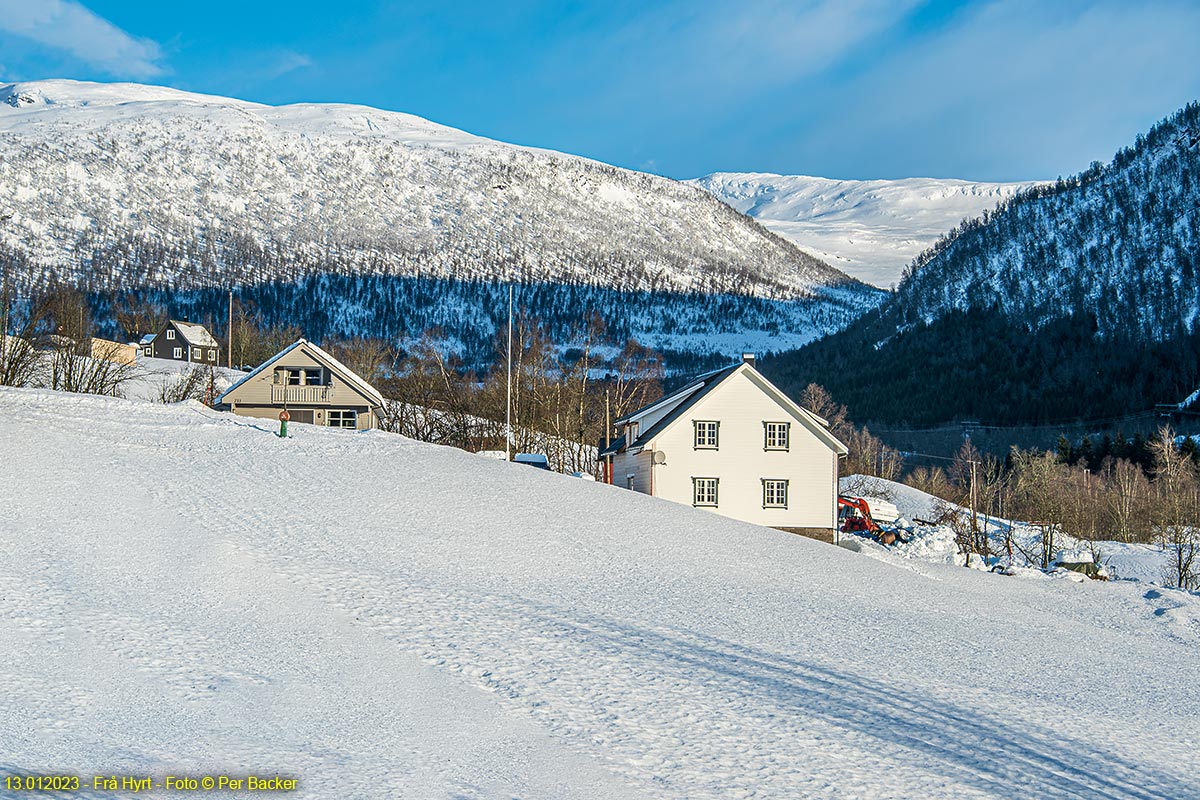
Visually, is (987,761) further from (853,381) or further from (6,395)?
(853,381)

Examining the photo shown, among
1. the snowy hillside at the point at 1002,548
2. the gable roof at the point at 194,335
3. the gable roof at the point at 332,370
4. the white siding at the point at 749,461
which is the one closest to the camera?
the snowy hillside at the point at 1002,548

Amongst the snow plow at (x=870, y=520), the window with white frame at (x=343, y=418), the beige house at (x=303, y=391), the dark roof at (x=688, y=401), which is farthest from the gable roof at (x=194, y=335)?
the dark roof at (x=688, y=401)

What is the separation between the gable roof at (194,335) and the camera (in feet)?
413

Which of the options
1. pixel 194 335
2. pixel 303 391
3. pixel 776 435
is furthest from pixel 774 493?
pixel 194 335

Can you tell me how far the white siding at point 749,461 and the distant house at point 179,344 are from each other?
93.3 metres

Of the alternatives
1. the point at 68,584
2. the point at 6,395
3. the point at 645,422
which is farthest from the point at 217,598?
the point at 645,422

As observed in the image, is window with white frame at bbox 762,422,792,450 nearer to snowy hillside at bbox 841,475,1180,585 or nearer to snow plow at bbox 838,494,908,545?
snowy hillside at bbox 841,475,1180,585

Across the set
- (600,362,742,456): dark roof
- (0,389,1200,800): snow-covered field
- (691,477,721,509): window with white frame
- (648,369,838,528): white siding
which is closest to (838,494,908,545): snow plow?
(648,369,838,528): white siding

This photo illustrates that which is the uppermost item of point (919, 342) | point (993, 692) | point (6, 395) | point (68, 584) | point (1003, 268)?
point (1003, 268)

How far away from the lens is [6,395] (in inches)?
1630

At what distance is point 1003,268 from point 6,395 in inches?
7016

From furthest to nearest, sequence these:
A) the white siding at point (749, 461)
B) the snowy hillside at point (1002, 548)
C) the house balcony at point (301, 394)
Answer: the house balcony at point (301, 394) < the white siding at point (749, 461) < the snowy hillside at point (1002, 548)

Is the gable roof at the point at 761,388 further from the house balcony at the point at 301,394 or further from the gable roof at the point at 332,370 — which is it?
the house balcony at the point at 301,394

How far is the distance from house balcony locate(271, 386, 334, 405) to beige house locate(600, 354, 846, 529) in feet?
74.5
